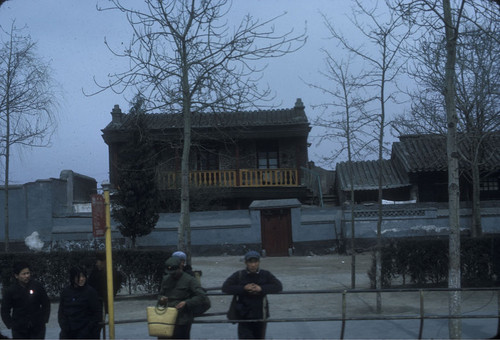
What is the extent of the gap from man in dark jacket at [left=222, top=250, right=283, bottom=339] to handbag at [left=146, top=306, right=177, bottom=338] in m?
0.61

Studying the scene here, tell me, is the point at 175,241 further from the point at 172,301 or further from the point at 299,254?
the point at 172,301

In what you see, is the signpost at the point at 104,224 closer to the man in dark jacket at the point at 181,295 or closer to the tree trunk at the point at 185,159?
the man in dark jacket at the point at 181,295

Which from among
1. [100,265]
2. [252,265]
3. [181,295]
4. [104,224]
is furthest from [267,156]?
[104,224]

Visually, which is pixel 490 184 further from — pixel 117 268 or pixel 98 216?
pixel 98 216

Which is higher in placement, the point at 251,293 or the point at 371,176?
the point at 371,176

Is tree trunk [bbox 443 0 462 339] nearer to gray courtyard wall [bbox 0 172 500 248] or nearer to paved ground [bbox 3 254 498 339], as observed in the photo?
paved ground [bbox 3 254 498 339]

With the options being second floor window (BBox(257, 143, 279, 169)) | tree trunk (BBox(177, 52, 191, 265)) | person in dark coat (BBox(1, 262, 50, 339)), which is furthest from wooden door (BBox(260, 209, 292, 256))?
person in dark coat (BBox(1, 262, 50, 339))

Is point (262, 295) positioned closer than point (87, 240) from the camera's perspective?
Yes

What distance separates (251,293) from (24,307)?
2.62m

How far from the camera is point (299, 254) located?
2300 cm

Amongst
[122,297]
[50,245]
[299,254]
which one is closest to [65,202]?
[50,245]

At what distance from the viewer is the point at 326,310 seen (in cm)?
1115

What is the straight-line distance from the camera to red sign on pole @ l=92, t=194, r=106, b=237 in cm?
570

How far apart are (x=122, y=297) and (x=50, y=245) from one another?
10943 mm
